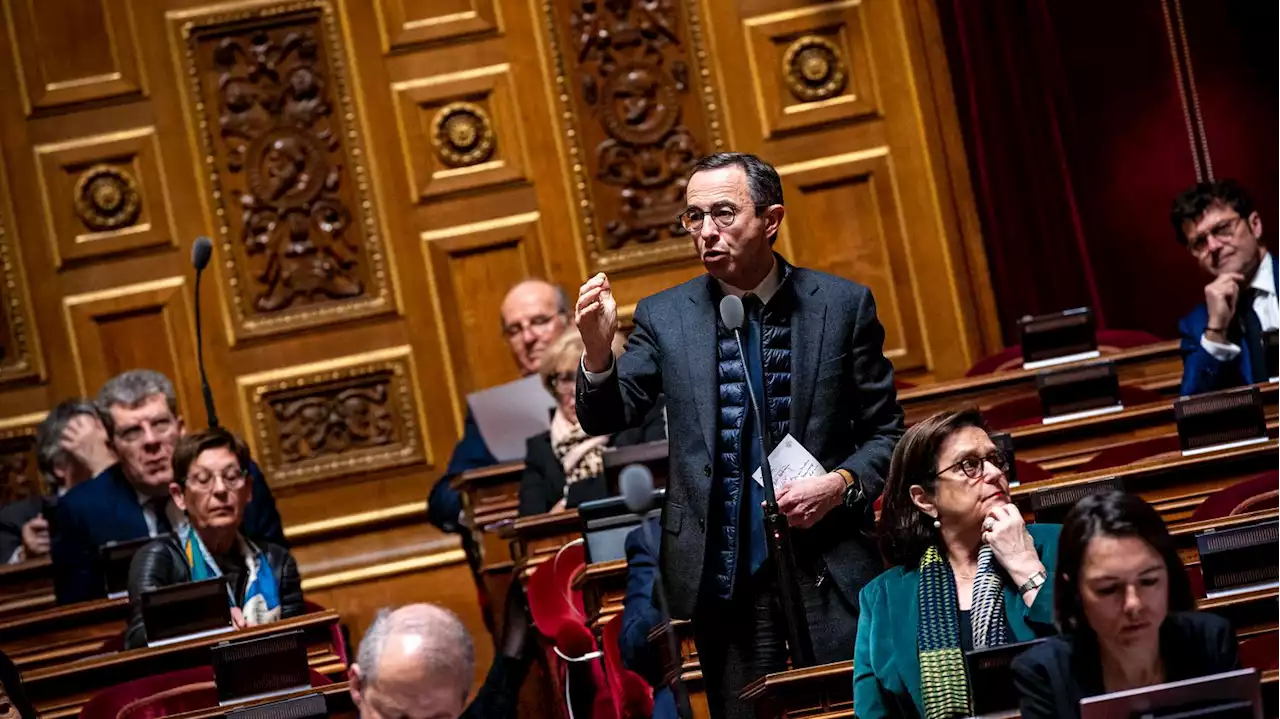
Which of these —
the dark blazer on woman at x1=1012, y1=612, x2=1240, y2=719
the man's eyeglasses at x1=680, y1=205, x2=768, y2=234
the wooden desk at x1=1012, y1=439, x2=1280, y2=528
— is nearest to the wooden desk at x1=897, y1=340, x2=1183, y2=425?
the wooden desk at x1=1012, y1=439, x2=1280, y2=528

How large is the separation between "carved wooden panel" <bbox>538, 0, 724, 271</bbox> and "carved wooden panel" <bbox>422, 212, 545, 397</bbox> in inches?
10.3

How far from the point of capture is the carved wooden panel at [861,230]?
6.79m

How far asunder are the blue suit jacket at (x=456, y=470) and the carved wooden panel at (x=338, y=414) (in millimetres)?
807

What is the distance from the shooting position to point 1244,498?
357 cm

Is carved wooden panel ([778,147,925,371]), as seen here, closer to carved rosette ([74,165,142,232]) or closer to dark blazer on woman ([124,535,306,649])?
carved rosette ([74,165,142,232])

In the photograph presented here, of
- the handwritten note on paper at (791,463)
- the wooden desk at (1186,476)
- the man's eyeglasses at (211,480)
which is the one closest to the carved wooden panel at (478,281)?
the man's eyeglasses at (211,480)

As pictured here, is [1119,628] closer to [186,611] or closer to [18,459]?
[186,611]

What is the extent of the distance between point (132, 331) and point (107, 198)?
51cm

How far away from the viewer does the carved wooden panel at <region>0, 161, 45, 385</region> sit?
670 centimetres

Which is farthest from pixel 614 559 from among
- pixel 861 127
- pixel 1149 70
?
pixel 1149 70

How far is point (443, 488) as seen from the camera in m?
5.92

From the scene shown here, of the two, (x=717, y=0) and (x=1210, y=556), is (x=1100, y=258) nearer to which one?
(x=717, y=0)

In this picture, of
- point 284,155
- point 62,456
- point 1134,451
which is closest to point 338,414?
point 284,155

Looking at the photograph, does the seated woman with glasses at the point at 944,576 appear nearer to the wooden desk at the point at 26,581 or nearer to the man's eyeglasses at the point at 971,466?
the man's eyeglasses at the point at 971,466
